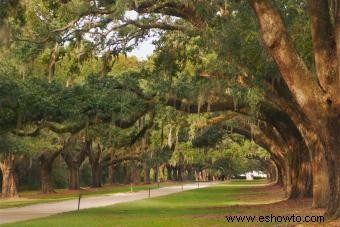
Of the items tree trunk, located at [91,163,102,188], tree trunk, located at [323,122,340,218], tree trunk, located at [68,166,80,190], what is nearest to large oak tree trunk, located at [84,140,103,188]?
tree trunk, located at [91,163,102,188]

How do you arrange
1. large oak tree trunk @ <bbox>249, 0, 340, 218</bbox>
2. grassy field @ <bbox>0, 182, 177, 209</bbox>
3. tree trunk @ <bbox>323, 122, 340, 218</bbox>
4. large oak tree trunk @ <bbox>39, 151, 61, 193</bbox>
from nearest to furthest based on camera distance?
large oak tree trunk @ <bbox>249, 0, 340, 218</bbox> → tree trunk @ <bbox>323, 122, 340, 218</bbox> → grassy field @ <bbox>0, 182, 177, 209</bbox> → large oak tree trunk @ <bbox>39, 151, 61, 193</bbox>

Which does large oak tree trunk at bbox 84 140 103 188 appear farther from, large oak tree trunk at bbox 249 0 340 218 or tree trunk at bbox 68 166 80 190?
large oak tree trunk at bbox 249 0 340 218

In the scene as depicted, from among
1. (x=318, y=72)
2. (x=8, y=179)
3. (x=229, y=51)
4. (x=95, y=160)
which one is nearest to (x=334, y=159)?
(x=318, y=72)

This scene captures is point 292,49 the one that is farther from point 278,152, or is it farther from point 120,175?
point 120,175

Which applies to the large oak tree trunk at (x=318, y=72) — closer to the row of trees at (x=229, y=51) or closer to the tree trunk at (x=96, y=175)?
the row of trees at (x=229, y=51)

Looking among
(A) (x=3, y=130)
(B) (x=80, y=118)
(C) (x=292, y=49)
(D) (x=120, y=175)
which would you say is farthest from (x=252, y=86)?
(D) (x=120, y=175)

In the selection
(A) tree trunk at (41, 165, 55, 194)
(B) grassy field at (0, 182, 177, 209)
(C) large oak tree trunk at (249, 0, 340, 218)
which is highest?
(C) large oak tree trunk at (249, 0, 340, 218)

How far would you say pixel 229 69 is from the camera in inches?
683

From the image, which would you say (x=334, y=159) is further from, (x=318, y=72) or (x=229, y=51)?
(x=229, y=51)

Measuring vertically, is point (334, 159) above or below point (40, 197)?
above

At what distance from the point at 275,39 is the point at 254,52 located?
14.6 ft

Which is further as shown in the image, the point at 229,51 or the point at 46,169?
the point at 46,169

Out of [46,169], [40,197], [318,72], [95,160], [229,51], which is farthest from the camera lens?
[95,160]

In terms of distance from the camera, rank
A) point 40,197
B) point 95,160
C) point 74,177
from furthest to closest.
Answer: point 95,160
point 74,177
point 40,197
